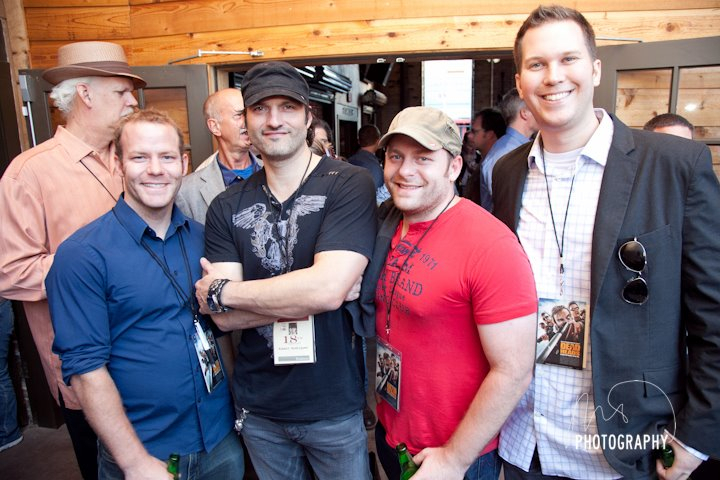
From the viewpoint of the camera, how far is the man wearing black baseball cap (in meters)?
1.52

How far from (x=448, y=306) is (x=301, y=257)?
0.54 m

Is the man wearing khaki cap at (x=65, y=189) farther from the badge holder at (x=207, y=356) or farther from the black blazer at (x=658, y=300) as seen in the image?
the black blazer at (x=658, y=300)

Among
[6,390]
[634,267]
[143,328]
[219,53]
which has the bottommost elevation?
[6,390]

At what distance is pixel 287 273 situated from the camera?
148 cm

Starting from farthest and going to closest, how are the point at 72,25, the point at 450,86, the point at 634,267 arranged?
1. the point at 450,86
2. the point at 72,25
3. the point at 634,267

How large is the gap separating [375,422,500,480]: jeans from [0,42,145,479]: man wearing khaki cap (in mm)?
1265

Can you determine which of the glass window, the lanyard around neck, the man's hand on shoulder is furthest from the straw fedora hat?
the glass window

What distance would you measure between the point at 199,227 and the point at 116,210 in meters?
0.31

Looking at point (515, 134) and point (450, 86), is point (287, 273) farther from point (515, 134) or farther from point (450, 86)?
point (450, 86)

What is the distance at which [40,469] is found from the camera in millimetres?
2881

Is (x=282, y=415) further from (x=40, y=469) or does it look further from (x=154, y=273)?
(x=40, y=469)

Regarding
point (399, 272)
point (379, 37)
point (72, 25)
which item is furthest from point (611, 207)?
point (72, 25)

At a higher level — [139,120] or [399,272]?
[139,120]

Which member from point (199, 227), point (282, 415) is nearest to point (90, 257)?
point (199, 227)
